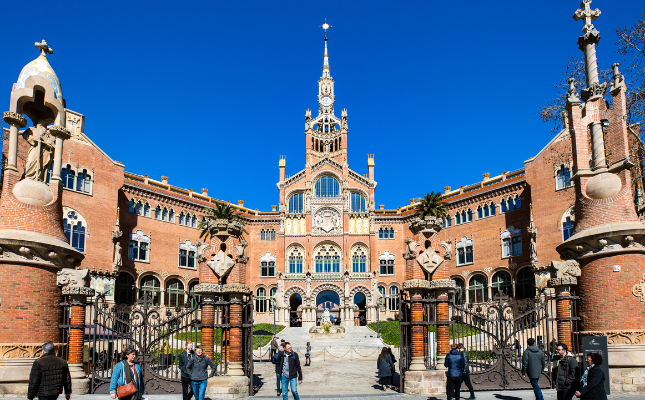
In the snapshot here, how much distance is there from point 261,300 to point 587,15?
4649 cm

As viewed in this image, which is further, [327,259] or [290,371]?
[327,259]

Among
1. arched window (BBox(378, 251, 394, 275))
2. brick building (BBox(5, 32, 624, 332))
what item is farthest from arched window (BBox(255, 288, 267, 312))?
arched window (BBox(378, 251, 394, 275))

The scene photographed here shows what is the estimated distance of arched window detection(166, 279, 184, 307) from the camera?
49938 mm

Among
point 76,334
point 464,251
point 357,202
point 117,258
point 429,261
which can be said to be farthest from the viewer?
point 357,202

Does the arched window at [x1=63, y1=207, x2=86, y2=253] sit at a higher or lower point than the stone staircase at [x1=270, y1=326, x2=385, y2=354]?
higher

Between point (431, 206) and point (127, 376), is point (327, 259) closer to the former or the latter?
point (431, 206)

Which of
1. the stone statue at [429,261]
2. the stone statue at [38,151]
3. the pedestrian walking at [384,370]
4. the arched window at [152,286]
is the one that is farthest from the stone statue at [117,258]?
the stone statue at [429,261]

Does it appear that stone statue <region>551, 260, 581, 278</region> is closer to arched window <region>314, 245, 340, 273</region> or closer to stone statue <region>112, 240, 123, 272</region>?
stone statue <region>112, 240, 123, 272</region>

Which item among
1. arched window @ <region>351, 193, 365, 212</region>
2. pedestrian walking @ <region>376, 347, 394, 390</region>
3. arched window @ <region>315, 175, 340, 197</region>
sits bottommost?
pedestrian walking @ <region>376, 347, 394, 390</region>

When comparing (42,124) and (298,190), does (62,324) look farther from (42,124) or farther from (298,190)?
(298,190)

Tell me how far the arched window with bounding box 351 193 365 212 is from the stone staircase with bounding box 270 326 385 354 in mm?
14753

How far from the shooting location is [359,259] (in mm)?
58250

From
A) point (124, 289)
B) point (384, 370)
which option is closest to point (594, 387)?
point (384, 370)

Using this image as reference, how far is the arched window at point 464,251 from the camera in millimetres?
50969
